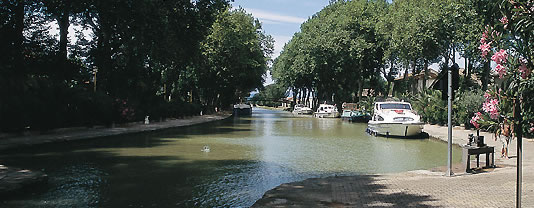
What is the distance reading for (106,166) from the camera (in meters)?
12.2

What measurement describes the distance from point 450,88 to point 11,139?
53.2 feet

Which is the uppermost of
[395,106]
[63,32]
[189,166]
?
[63,32]

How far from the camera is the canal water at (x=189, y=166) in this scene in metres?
8.49

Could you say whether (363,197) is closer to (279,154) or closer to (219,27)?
(279,154)

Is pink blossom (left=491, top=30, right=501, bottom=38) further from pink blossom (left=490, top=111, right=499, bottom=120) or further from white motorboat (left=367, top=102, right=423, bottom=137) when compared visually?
white motorboat (left=367, top=102, right=423, bottom=137)

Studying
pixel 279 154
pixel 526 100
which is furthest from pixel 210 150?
pixel 526 100

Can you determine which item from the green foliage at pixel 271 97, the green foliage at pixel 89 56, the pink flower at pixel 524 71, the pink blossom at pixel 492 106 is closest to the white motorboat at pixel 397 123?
the green foliage at pixel 89 56

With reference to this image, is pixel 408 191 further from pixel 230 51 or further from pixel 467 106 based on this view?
pixel 230 51

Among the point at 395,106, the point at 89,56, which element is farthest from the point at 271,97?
the point at 395,106

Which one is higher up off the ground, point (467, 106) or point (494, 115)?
point (467, 106)

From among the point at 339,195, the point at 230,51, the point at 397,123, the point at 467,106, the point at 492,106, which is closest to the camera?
the point at 492,106

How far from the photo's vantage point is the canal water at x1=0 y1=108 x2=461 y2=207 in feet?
27.9

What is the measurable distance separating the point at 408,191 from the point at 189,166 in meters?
6.35

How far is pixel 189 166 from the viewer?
12.5 metres
